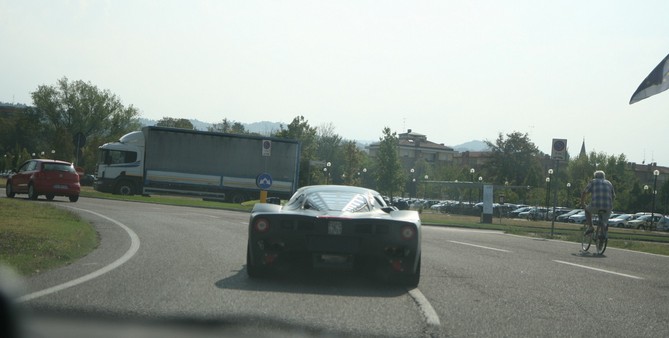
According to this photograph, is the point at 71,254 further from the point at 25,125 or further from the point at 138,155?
the point at 25,125

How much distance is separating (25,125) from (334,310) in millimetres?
109322

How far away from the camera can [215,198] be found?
43656 mm

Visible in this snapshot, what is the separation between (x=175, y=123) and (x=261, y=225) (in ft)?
411

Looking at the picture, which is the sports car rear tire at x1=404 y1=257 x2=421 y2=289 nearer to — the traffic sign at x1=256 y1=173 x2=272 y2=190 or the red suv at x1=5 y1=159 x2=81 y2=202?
the traffic sign at x1=256 y1=173 x2=272 y2=190

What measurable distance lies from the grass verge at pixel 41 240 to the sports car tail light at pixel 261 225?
258cm

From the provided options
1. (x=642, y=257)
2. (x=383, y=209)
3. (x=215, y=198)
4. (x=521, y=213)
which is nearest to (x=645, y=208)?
(x=521, y=213)

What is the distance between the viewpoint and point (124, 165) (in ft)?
144

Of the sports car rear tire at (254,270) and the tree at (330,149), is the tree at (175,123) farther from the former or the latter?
the sports car rear tire at (254,270)

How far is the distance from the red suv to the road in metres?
18.8

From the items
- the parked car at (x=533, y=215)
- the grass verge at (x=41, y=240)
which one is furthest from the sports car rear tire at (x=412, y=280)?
the parked car at (x=533, y=215)

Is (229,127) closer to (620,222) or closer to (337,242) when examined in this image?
(620,222)

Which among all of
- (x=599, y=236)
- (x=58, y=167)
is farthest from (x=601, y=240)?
(x=58, y=167)

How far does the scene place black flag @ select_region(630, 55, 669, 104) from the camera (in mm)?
18297

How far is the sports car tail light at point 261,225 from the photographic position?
878 cm
